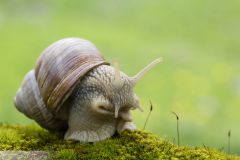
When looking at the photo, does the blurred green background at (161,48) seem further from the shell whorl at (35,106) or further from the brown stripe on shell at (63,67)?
the brown stripe on shell at (63,67)

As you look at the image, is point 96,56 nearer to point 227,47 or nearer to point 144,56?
point 144,56

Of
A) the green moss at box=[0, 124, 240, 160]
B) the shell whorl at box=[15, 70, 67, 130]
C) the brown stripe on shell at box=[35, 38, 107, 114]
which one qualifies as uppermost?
the brown stripe on shell at box=[35, 38, 107, 114]

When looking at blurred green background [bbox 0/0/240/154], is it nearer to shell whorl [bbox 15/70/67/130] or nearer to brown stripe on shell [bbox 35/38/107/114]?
shell whorl [bbox 15/70/67/130]

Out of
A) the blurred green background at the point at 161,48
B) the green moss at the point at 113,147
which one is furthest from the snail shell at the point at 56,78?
the blurred green background at the point at 161,48

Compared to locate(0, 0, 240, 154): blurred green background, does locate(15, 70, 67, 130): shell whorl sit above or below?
below

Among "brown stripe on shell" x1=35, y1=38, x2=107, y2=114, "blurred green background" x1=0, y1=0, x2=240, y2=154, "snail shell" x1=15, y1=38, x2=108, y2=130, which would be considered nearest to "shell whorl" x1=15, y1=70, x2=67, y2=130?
"snail shell" x1=15, y1=38, x2=108, y2=130

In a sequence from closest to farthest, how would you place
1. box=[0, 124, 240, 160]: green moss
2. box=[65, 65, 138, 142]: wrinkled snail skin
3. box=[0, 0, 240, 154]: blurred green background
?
box=[0, 124, 240, 160]: green moss → box=[65, 65, 138, 142]: wrinkled snail skin → box=[0, 0, 240, 154]: blurred green background
